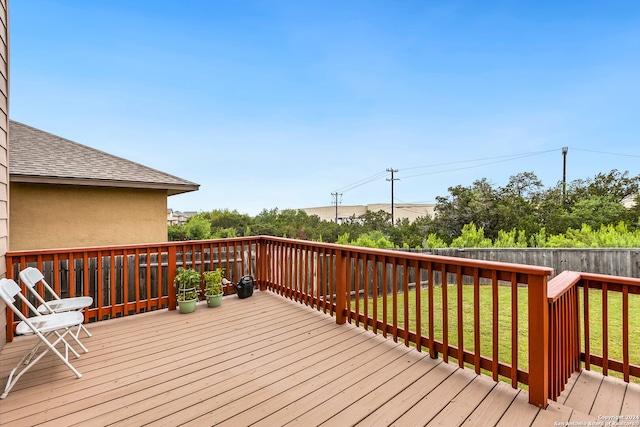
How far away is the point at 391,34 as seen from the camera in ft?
28.6

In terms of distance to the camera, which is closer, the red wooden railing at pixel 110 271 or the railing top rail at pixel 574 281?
the railing top rail at pixel 574 281

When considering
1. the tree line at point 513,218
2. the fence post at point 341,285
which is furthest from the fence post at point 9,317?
the tree line at point 513,218

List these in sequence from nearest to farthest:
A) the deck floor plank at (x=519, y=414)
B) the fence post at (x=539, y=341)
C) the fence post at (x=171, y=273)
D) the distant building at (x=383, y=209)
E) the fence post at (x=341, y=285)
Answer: the deck floor plank at (x=519, y=414) → the fence post at (x=539, y=341) → the fence post at (x=341, y=285) → the fence post at (x=171, y=273) → the distant building at (x=383, y=209)

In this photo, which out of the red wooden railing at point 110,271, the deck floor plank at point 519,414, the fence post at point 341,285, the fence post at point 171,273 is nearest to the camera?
the deck floor plank at point 519,414

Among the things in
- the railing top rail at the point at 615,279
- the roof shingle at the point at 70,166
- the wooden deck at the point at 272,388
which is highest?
the roof shingle at the point at 70,166

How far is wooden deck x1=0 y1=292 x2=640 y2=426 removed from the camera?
1816mm

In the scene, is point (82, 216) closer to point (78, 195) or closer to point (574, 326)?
point (78, 195)

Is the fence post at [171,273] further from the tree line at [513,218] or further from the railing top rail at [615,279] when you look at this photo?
the tree line at [513,218]

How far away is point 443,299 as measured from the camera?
238cm

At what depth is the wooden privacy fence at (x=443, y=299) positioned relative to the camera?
6.33 ft

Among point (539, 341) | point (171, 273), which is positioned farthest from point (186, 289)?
point (539, 341)

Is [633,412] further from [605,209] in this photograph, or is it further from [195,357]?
[605,209]

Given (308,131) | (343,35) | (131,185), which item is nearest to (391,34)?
(343,35)

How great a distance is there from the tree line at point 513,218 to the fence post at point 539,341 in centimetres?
651
